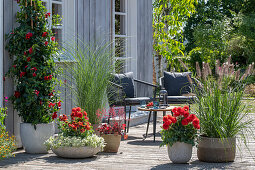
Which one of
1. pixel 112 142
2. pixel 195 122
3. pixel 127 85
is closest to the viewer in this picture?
pixel 195 122

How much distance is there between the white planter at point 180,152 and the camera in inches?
177

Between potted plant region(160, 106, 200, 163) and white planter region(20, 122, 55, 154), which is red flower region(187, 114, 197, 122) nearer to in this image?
potted plant region(160, 106, 200, 163)

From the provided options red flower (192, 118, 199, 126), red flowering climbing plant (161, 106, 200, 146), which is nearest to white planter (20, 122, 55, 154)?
red flowering climbing plant (161, 106, 200, 146)

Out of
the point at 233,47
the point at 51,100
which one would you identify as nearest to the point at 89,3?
the point at 51,100

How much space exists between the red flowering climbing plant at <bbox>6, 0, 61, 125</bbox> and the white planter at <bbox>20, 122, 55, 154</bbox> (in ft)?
0.25

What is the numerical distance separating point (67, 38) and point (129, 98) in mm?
1321

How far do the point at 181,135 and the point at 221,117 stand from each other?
0.44m

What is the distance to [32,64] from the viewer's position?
5.04 m

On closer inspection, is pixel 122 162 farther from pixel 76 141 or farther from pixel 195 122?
pixel 195 122

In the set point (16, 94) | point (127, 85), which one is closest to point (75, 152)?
point (16, 94)

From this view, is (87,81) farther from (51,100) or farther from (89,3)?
(89,3)

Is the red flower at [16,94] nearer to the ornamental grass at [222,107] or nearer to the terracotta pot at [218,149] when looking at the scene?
the ornamental grass at [222,107]

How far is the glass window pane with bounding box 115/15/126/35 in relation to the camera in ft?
26.3

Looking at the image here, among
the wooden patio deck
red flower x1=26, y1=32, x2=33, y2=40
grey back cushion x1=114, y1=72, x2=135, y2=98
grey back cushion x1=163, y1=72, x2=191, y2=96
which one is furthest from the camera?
grey back cushion x1=163, y1=72, x2=191, y2=96
